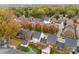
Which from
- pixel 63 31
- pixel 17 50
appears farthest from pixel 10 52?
pixel 63 31

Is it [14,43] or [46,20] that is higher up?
[46,20]

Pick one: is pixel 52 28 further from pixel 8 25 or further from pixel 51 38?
pixel 8 25

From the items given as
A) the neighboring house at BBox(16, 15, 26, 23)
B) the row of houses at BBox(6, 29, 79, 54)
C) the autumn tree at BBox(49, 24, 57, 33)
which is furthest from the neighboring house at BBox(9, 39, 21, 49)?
the autumn tree at BBox(49, 24, 57, 33)

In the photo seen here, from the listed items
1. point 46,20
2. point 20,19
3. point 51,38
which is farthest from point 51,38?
point 20,19

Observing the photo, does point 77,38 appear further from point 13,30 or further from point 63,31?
point 13,30

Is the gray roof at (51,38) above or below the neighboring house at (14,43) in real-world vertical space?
above

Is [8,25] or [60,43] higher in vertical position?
[8,25]

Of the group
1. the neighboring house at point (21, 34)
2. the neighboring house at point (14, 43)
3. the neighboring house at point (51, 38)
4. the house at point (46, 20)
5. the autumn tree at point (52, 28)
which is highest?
the house at point (46, 20)

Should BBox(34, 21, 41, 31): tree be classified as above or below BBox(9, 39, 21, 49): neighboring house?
above

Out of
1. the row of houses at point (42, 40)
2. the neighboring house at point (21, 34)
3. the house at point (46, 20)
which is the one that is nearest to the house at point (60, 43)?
the row of houses at point (42, 40)

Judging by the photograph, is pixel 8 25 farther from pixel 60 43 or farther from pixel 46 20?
pixel 60 43

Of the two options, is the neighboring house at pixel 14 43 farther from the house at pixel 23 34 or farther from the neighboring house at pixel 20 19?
the neighboring house at pixel 20 19

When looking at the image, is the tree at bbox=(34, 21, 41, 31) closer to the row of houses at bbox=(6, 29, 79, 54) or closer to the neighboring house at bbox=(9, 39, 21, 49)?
the row of houses at bbox=(6, 29, 79, 54)

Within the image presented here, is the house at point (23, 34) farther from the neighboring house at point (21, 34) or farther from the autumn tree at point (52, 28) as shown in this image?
the autumn tree at point (52, 28)
